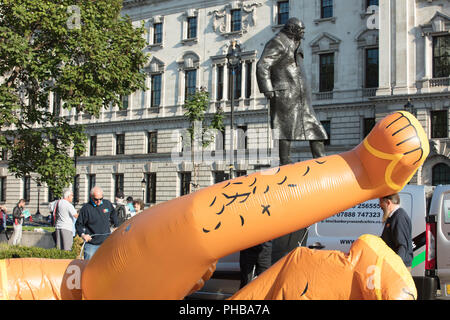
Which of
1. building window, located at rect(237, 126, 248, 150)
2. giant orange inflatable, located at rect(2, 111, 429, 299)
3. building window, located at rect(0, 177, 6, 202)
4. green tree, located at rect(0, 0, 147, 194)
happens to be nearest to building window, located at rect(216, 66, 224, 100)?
building window, located at rect(237, 126, 248, 150)

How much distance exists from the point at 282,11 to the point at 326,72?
6.28 metres

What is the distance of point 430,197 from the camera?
31.3 ft

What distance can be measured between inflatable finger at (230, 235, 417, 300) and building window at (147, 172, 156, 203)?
4567 centimetres

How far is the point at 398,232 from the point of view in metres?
5.98

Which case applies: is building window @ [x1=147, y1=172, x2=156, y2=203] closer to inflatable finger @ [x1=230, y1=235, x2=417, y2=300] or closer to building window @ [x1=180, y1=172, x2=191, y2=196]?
building window @ [x1=180, y1=172, x2=191, y2=196]

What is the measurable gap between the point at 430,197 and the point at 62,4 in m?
14.1

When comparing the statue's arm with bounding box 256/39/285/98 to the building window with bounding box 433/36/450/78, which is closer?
the statue's arm with bounding box 256/39/285/98

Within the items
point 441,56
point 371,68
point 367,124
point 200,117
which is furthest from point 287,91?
point 371,68

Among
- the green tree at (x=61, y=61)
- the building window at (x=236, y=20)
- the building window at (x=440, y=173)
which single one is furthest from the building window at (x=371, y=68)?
the green tree at (x=61, y=61)

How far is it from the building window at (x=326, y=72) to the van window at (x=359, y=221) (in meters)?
32.8

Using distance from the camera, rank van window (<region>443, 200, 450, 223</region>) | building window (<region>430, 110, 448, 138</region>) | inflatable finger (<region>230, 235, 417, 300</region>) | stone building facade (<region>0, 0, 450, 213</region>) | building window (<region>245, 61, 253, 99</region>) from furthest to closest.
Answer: building window (<region>245, 61, 253, 99</region>)
stone building facade (<region>0, 0, 450, 213</region>)
building window (<region>430, 110, 448, 138</region>)
van window (<region>443, 200, 450, 223</region>)
inflatable finger (<region>230, 235, 417, 300</region>)

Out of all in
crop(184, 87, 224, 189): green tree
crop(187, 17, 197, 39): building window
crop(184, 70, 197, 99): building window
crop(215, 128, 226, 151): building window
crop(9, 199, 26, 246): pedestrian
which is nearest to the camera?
crop(9, 199, 26, 246): pedestrian

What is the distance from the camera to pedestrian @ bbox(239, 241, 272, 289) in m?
7.19
